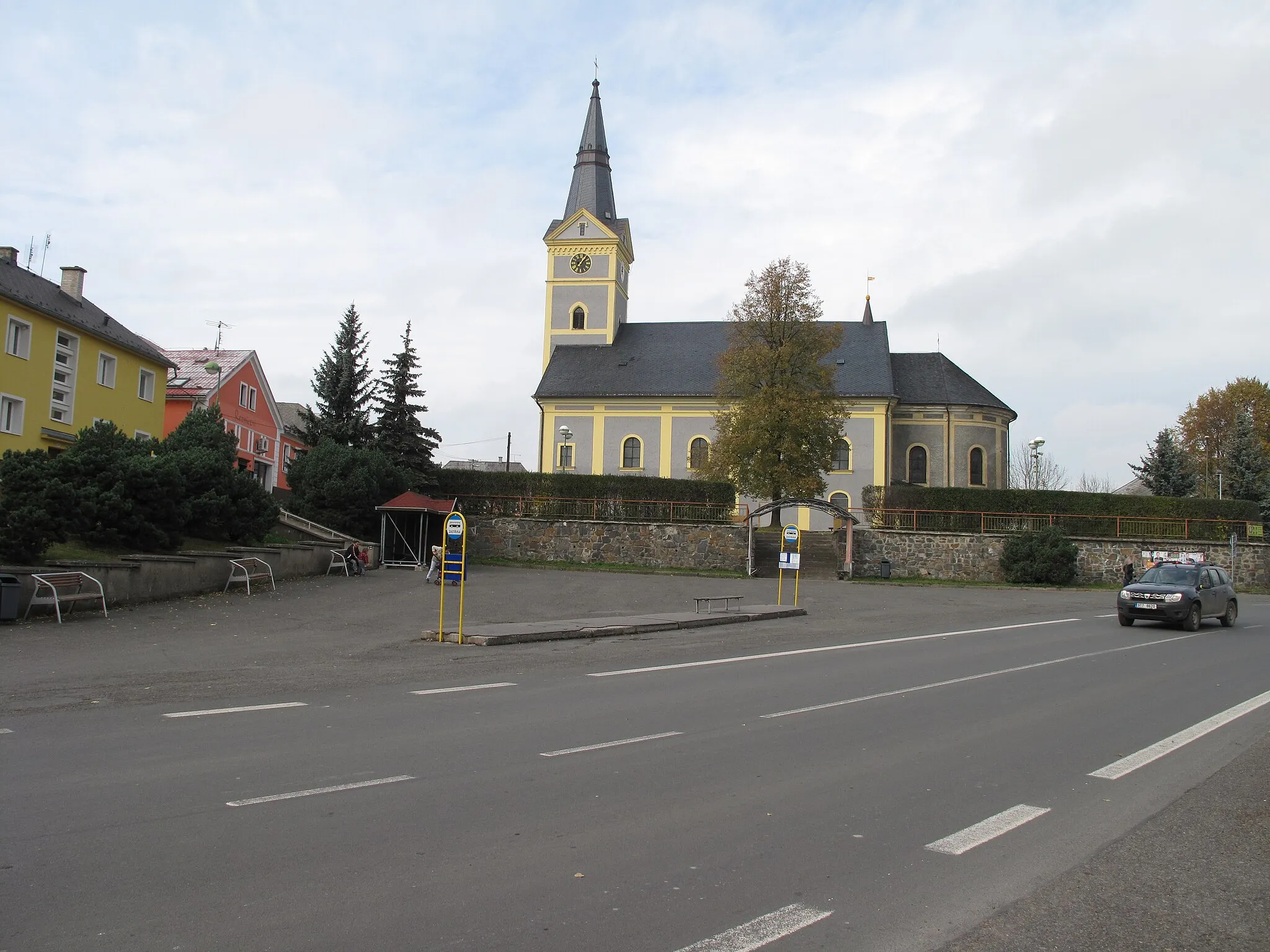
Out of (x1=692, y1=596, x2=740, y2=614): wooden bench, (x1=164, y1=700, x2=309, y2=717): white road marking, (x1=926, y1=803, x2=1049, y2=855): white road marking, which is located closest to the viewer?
(x1=926, y1=803, x2=1049, y2=855): white road marking

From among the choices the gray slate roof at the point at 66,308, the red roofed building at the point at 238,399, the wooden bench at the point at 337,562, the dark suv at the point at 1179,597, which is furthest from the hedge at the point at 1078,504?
the gray slate roof at the point at 66,308

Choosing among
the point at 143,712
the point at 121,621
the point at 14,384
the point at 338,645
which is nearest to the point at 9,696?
the point at 143,712

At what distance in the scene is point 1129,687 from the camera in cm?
1238

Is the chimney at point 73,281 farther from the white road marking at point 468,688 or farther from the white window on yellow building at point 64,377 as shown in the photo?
the white road marking at point 468,688

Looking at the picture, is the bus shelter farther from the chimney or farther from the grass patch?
the chimney

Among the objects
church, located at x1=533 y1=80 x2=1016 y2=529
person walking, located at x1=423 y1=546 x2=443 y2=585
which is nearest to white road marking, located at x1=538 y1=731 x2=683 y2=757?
person walking, located at x1=423 y1=546 x2=443 y2=585

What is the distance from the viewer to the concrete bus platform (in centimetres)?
1669

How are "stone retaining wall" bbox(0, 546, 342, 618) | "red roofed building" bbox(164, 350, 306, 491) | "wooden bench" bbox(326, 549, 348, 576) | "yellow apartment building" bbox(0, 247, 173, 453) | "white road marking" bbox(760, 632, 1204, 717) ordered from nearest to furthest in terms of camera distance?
"white road marking" bbox(760, 632, 1204, 717) < "stone retaining wall" bbox(0, 546, 342, 618) < "wooden bench" bbox(326, 549, 348, 576) < "yellow apartment building" bbox(0, 247, 173, 453) < "red roofed building" bbox(164, 350, 306, 491)

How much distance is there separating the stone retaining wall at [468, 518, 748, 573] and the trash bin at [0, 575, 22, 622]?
2373cm

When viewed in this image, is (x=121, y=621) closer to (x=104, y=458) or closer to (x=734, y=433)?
(x=104, y=458)

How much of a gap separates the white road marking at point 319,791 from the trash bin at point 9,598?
1255 cm

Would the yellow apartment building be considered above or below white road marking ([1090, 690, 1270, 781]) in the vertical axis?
above

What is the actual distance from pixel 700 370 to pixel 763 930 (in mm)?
57977

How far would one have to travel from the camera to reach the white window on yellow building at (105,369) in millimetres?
36781
